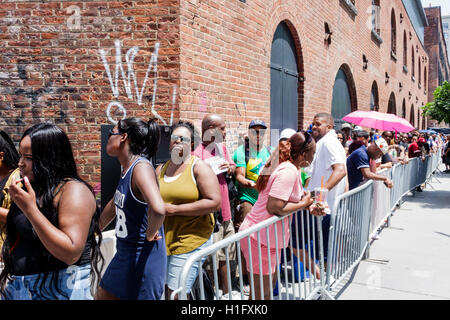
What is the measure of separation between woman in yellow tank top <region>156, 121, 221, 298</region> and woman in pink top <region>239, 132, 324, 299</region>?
0.43 metres

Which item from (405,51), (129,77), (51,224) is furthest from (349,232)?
(405,51)

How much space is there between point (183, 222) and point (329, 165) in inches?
84.4

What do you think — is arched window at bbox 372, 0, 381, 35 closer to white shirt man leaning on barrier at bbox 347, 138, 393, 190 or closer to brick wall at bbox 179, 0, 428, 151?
brick wall at bbox 179, 0, 428, 151

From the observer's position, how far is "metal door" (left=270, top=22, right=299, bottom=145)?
7.76m

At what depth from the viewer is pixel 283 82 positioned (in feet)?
26.7

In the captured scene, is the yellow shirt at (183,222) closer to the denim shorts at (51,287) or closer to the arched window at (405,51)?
the denim shorts at (51,287)

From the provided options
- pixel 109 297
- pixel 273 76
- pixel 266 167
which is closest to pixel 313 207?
pixel 266 167

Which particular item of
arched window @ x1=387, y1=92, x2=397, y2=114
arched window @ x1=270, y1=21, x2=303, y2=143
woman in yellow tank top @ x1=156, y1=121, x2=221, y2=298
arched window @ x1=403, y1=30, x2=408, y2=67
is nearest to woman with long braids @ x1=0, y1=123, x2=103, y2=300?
woman in yellow tank top @ x1=156, y1=121, x2=221, y2=298

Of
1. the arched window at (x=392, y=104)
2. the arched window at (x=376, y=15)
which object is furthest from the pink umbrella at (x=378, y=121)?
the arched window at (x=392, y=104)

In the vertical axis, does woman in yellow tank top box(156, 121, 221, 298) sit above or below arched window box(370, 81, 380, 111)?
below

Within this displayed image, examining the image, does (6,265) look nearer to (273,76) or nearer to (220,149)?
(220,149)

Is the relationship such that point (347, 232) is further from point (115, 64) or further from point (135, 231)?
point (115, 64)

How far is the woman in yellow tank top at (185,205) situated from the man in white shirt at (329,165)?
159 cm

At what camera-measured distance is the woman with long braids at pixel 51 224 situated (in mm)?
2096
